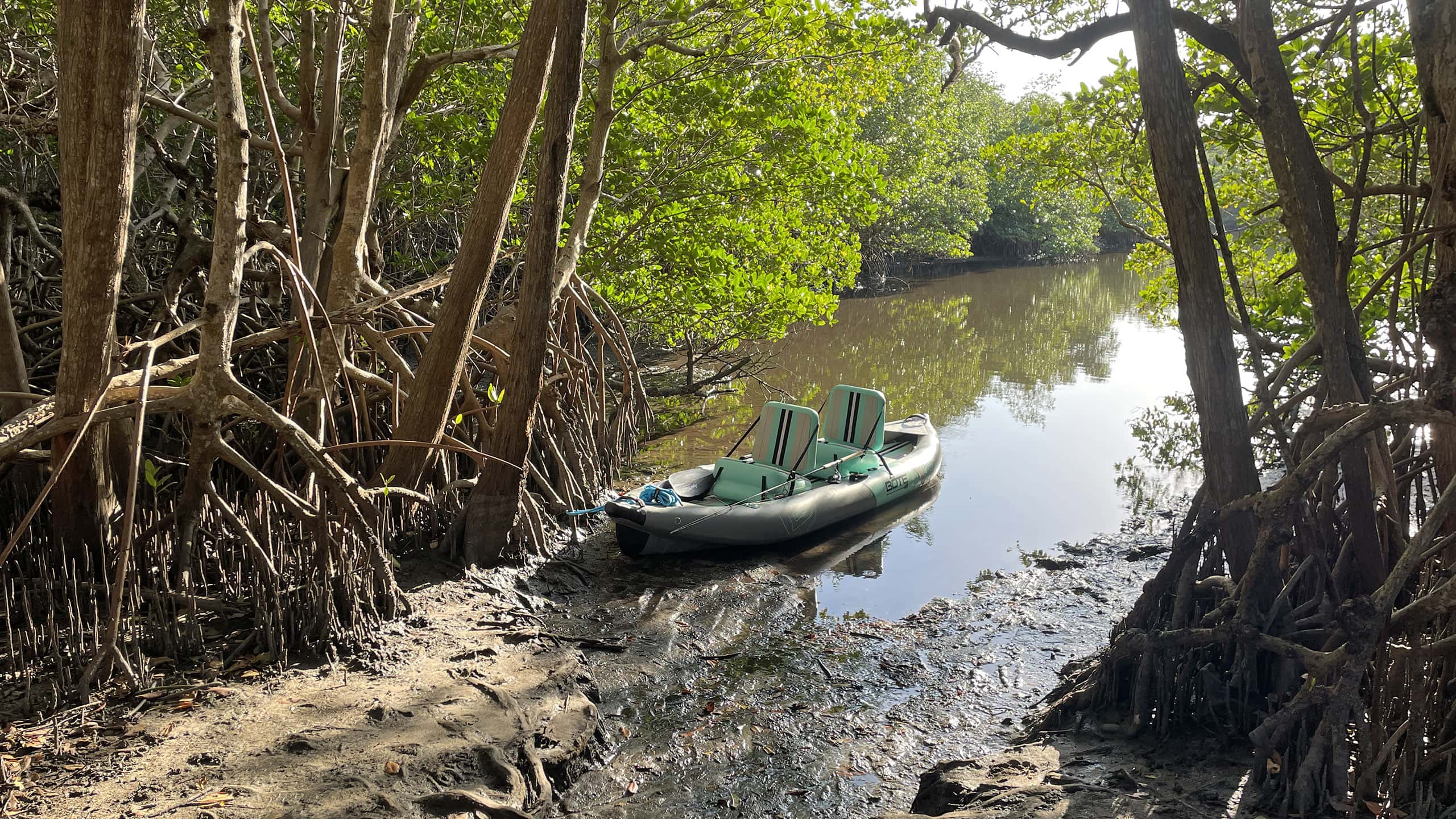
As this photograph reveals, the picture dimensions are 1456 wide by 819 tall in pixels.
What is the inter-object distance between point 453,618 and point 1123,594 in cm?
456

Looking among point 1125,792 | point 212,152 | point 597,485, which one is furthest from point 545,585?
point 212,152

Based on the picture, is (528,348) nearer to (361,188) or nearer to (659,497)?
(361,188)

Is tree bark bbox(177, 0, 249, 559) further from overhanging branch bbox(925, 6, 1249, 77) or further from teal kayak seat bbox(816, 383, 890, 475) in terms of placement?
teal kayak seat bbox(816, 383, 890, 475)

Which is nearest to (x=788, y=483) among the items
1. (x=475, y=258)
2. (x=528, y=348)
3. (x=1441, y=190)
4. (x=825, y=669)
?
(x=825, y=669)

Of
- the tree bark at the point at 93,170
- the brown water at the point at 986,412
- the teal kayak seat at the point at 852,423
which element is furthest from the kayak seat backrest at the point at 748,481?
the tree bark at the point at 93,170

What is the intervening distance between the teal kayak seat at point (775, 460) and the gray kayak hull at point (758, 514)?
14cm

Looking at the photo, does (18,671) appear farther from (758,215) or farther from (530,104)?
(758,215)

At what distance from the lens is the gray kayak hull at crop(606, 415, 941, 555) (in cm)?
697

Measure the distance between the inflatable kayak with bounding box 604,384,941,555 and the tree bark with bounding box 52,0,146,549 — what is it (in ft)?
11.6

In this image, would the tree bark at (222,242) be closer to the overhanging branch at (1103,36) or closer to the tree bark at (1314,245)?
the overhanging branch at (1103,36)

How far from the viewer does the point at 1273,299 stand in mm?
7363

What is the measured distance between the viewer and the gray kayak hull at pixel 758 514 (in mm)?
6969

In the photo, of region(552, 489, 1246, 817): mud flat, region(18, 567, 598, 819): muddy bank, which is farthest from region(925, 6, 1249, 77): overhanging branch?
region(18, 567, 598, 819): muddy bank

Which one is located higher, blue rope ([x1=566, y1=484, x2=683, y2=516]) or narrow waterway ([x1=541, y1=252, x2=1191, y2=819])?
blue rope ([x1=566, y1=484, x2=683, y2=516])
